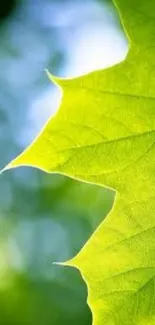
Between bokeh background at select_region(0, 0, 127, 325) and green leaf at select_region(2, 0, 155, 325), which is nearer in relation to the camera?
green leaf at select_region(2, 0, 155, 325)

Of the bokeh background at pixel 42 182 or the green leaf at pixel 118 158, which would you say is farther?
the bokeh background at pixel 42 182

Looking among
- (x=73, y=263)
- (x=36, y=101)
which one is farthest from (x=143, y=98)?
(x=36, y=101)

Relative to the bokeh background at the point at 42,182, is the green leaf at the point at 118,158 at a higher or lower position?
higher

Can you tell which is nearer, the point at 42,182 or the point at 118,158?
the point at 118,158

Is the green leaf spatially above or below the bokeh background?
above
